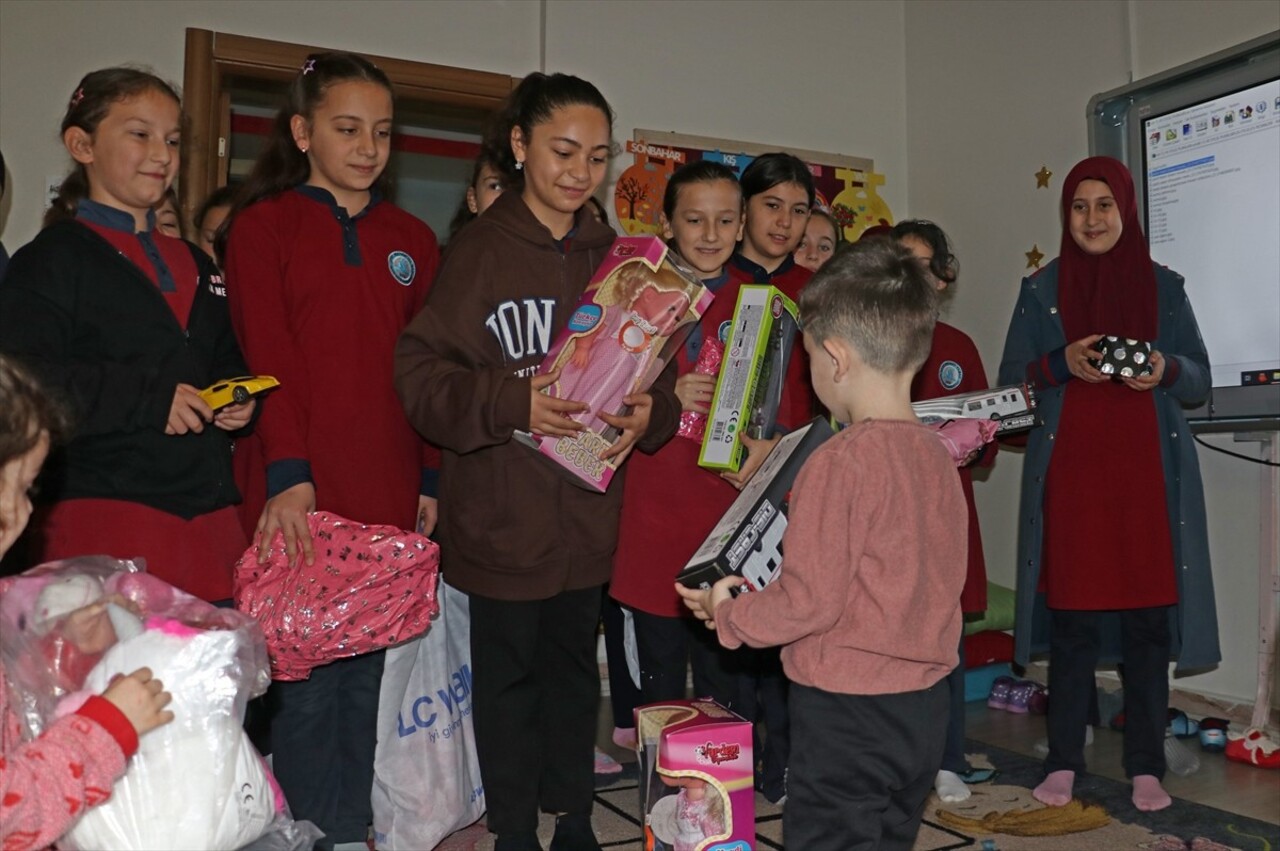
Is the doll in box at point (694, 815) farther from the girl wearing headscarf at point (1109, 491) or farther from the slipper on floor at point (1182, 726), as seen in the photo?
the slipper on floor at point (1182, 726)

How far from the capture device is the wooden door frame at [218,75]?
3.68 metres

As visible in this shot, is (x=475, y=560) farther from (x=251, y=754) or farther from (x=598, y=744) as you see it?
(x=598, y=744)

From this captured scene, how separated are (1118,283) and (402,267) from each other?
1822mm

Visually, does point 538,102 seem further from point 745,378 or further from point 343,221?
point 745,378

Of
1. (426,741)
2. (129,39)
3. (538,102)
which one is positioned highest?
(129,39)

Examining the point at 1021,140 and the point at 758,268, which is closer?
the point at 758,268

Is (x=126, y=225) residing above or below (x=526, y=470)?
above

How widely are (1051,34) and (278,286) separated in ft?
10.5

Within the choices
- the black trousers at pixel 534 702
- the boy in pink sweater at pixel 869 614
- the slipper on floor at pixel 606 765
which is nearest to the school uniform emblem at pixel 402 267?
the black trousers at pixel 534 702

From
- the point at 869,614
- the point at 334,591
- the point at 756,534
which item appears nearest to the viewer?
the point at 869,614

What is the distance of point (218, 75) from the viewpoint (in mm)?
3766

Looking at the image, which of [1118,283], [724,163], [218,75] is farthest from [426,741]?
[724,163]

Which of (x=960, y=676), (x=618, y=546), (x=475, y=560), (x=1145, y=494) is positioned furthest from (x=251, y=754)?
(x=1145, y=494)

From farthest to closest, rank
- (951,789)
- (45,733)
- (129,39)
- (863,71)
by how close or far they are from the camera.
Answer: (863,71) < (129,39) < (951,789) < (45,733)
